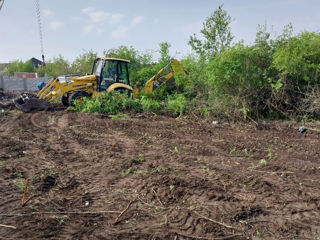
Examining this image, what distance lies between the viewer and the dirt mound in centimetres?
303

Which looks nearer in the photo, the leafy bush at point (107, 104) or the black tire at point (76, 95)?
the leafy bush at point (107, 104)

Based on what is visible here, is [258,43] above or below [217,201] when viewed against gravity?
above

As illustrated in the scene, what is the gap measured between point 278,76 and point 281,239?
7278mm

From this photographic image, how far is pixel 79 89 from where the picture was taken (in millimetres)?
11312

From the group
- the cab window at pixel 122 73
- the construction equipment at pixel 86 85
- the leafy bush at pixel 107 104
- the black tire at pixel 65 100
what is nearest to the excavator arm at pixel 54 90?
the construction equipment at pixel 86 85

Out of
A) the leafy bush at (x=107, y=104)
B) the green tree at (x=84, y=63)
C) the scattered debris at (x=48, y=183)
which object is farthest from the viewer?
the green tree at (x=84, y=63)

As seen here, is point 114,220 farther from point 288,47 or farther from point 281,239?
point 288,47

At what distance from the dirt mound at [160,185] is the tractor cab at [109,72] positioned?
4.56 m

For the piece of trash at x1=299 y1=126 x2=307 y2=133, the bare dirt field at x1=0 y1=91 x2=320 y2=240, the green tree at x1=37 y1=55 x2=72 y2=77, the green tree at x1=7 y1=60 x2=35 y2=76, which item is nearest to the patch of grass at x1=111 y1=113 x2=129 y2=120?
the bare dirt field at x1=0 y1=91 x2=320 y2=240

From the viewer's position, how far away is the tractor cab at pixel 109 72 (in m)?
11.3

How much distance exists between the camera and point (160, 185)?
3.99 metres

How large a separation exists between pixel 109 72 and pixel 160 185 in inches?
334

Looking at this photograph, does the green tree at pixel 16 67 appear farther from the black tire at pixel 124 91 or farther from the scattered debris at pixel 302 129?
the scattered debris at pixel 302 129

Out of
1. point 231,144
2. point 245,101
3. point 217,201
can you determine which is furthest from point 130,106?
point 217,201
